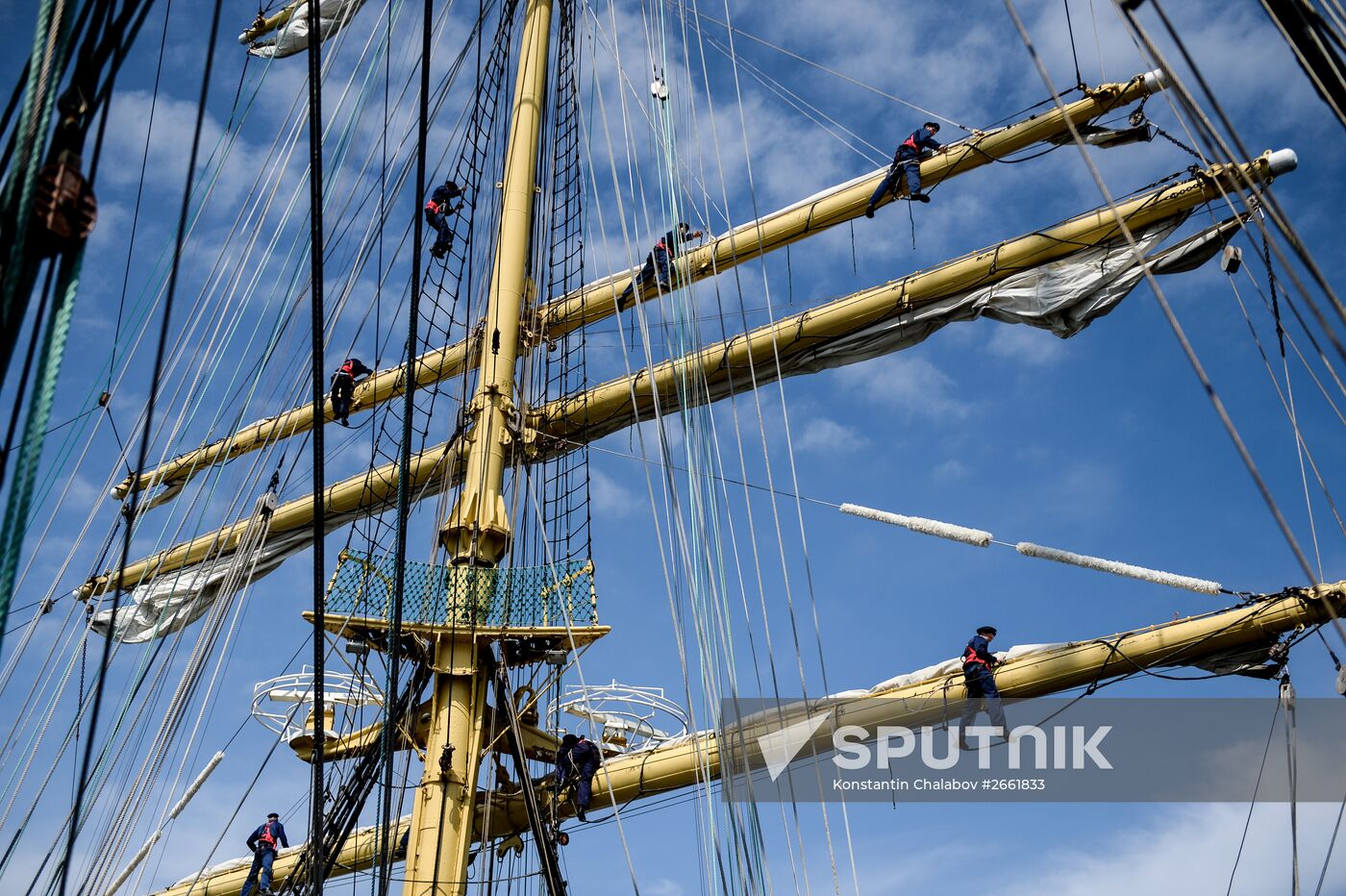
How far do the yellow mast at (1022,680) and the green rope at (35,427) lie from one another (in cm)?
753

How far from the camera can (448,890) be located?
30.1 ft

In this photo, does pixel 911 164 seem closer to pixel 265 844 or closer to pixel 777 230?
pixel 777 230

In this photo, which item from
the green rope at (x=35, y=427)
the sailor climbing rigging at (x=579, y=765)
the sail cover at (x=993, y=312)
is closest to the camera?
the green rope at (x=35, y=427)

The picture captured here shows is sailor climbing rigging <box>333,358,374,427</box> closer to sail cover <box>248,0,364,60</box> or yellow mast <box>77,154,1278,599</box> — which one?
yellow mast <box>77,154,1278,599</box>

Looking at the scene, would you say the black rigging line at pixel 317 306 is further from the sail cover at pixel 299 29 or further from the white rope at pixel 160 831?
the sail cover at pixel 299 29

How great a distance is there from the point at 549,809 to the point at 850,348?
16.1ft

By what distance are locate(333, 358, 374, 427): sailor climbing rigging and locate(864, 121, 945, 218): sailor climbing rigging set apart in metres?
5.33

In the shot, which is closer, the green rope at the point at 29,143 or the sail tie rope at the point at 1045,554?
the green rope at the point at 29,143

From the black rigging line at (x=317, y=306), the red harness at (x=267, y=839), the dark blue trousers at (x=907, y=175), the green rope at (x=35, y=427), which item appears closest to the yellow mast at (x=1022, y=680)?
the red harness at (x=267, y=839)

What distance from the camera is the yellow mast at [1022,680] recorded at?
10.8 meters

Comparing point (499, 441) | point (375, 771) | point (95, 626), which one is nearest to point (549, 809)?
point (375, 771)

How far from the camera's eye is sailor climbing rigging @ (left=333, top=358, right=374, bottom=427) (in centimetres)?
1353

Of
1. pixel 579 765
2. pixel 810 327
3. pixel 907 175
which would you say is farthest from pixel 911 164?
pixel 579 765

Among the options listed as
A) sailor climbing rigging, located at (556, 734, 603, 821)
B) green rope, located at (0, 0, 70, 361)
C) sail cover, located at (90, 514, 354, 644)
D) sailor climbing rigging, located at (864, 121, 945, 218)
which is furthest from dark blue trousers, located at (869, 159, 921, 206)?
green rope, located at (0, 0, 70, 361)
